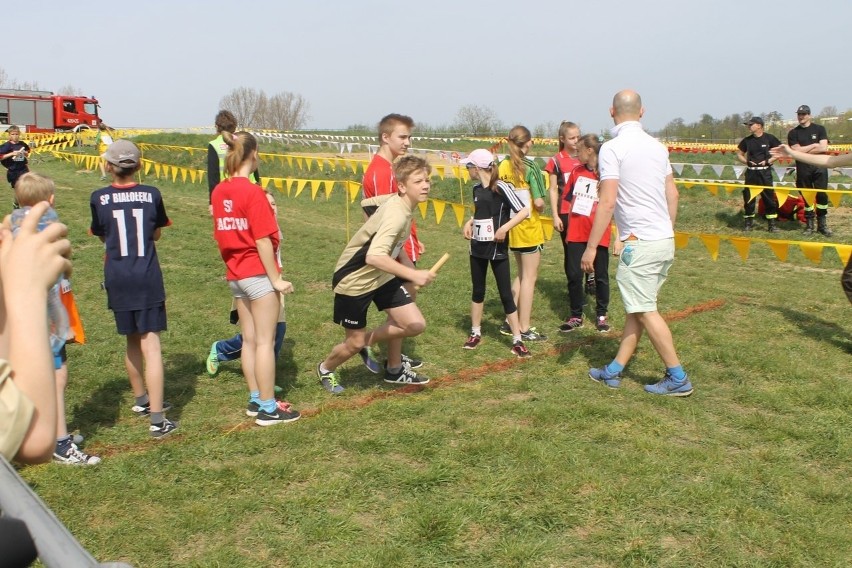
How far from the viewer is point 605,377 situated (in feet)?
17.4

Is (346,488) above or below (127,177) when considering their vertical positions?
below

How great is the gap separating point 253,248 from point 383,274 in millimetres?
927

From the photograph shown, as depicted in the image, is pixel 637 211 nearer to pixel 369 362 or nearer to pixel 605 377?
pixel 605 377

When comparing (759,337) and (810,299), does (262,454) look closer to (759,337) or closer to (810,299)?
(759,337)

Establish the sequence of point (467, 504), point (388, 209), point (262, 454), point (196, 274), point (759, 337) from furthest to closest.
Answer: point (196, 274)
point (759, 337)
point (388, 209)
point (262, 454)
point (467, 504)

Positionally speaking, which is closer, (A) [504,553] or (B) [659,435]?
(A) [504,553]

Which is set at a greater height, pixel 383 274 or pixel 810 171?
pixel 810 171

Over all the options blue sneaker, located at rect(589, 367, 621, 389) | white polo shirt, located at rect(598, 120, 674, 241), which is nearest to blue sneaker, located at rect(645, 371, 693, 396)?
blue sneaker, located at rect(589, 367, 621, 389)

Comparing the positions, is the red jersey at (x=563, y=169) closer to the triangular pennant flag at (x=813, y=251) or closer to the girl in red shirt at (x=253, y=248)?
the triangular pennant flag at (x=813, y=251)

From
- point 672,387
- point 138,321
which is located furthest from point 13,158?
point 672,387

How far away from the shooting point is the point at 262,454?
13.6ft

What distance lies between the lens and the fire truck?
38500 mm

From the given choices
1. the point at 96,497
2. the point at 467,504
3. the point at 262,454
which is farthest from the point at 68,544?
the point at 262,454

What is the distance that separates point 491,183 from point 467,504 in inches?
128
